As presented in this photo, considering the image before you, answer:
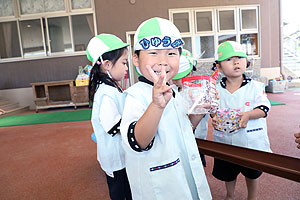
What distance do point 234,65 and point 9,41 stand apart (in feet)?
28.4

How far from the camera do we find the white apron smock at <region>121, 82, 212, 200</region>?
0.77 meters

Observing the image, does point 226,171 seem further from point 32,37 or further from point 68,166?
point 32,37

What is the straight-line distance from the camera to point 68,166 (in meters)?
2.51

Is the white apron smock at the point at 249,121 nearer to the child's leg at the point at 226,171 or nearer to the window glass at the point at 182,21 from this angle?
the child's leg at the point at 226,171

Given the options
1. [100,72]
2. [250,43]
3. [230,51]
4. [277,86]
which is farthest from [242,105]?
[250,43]

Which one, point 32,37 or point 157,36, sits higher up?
point 32,37

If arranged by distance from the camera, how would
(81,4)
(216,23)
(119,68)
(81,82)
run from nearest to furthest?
(119,68)
(81,82)
(81,4)
(216,23)

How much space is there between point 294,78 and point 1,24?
11278 mm

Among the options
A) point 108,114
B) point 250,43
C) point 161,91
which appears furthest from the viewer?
point 250,43

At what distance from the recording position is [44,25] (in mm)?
7500

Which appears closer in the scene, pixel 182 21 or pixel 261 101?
pixel 261 101

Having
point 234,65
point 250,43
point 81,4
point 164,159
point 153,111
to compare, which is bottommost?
point 164,159

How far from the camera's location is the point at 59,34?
7.56 m

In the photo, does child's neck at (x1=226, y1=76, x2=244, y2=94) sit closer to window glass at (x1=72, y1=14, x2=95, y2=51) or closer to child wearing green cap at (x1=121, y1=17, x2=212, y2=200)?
child wearing green cap at (x1=121, y1=17, x2=212, y2=200)
